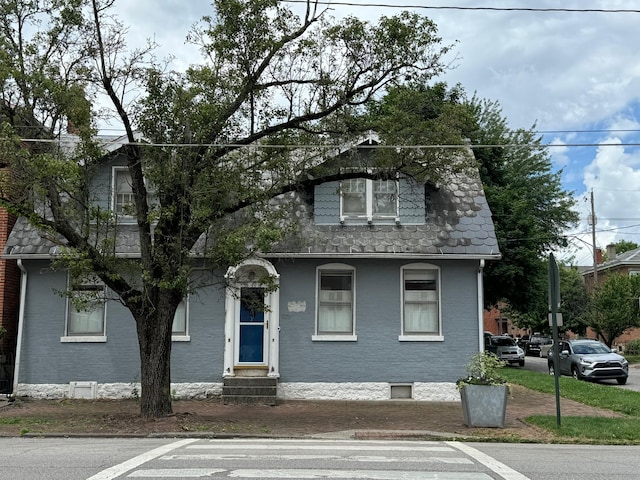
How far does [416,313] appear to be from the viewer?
16438 millimetres

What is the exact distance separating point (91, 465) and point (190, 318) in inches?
327

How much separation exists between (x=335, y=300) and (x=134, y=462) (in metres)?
8.90

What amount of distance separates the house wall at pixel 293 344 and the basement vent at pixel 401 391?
203 mm

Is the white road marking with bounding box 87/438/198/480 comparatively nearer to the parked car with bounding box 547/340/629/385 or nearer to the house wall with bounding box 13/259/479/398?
the house wall with bounding box 13/259/479/398

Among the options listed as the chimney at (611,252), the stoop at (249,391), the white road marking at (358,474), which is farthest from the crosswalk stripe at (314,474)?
the chimney at (611,252)

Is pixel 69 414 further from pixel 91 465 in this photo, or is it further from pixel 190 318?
pixel 91 465

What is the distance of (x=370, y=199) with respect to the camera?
54.7ft

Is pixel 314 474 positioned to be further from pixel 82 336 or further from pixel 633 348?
pixel 633 348

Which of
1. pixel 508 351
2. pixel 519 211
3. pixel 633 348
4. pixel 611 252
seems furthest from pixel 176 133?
pixel 611 252

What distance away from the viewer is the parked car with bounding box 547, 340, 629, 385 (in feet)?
78.5

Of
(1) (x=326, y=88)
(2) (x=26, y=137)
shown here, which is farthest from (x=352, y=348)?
(2) (x=26, y=137)

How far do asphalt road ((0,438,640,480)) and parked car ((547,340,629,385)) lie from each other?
47.9ft

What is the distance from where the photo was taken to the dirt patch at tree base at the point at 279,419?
37.2 ft

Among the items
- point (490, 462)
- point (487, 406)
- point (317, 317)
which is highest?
point (317, 317)
